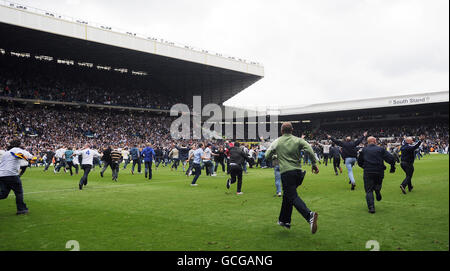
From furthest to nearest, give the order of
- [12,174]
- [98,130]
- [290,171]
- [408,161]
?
[98,130]
[408,161]
[12,174]
[290,171]

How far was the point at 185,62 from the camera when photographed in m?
45.2

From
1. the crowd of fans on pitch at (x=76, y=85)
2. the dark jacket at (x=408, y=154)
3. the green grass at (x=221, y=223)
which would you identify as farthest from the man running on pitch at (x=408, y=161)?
the crowd of fans on pitch at (x=76, y=85)

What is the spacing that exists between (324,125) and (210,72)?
30.0 m

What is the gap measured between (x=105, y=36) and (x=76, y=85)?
14.5 meters

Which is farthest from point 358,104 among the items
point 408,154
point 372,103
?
point 408,154

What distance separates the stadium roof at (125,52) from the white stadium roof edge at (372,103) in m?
12.7

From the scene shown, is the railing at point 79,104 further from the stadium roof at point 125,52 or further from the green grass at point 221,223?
the green grass at point 221,223

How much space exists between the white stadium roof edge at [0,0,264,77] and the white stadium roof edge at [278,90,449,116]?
1635 cm

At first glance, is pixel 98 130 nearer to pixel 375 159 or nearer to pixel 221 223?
pixel 221 223

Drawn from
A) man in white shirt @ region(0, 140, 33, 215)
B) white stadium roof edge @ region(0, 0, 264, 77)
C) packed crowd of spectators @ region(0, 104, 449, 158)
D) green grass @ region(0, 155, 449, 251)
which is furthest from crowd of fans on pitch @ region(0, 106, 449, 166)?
man in white shirt @ region(0, 140, 33, 215)

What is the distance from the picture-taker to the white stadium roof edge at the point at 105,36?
3195 centimetres

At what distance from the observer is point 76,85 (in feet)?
158
